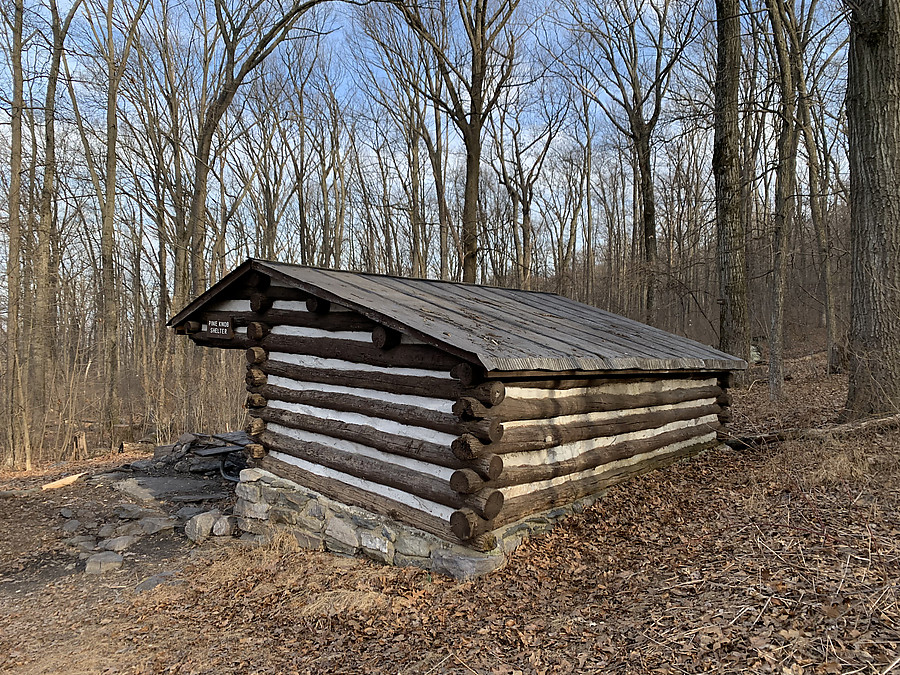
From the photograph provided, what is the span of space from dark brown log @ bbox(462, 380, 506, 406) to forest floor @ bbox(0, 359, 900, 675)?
168 cm

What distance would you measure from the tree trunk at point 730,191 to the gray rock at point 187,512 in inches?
430

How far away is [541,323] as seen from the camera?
24.2 feet

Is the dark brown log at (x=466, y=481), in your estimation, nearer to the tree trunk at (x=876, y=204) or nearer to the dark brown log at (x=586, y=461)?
the dark brown log at (x=586, y=461)

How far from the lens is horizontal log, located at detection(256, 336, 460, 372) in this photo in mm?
5555

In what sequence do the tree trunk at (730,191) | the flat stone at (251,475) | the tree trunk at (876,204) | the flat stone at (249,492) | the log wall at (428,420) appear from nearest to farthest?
the log wall at (428,420), the tree trunk at (876,204), the flat stone at (249,492), the flat stone at (251,475), the tree trunk at (730,191)

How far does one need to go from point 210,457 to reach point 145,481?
1302 millimetres

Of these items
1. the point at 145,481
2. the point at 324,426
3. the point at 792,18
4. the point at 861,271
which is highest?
the point at 792,18

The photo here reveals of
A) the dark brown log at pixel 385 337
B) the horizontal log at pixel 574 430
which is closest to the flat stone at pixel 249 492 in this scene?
the dark brown log at pixel 385 337

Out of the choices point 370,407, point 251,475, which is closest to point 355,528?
point 370,407

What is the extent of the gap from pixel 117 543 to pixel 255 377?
9.46 ft

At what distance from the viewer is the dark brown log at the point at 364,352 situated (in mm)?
5559

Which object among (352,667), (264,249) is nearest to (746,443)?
(352,667)

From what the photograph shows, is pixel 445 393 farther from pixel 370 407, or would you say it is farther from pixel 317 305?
pixel 317 305

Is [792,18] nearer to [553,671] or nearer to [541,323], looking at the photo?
[541,323]
